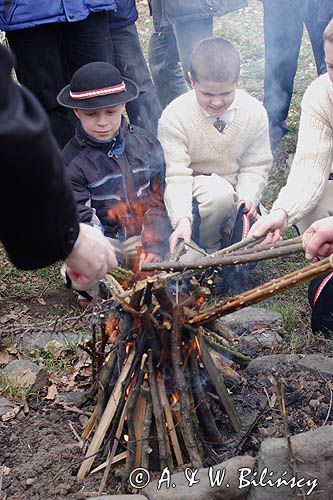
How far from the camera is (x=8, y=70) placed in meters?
1.79

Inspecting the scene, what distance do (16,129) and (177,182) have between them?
10.1ft

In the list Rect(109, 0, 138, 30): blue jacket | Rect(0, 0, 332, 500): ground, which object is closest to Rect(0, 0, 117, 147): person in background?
Rect(109, 0, 138, 30): blue jacket

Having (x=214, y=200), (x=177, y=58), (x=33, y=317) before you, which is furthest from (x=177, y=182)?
(x=177, y=58)

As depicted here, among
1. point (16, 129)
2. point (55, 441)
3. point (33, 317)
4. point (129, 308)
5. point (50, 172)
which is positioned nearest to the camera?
point (16, 129)

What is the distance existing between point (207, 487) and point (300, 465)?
0.38 meters

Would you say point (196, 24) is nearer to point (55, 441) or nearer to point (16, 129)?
point (55, 441)

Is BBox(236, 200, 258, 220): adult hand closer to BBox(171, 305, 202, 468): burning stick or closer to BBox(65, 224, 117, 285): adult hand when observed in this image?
BBox(171, 305, 202, 468): burning stick

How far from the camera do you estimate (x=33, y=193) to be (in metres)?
1.81

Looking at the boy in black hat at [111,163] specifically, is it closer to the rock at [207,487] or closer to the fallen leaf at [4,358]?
the fallen leaf at [4,358]

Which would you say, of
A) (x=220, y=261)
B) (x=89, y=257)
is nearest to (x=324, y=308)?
(x=220, y=261)

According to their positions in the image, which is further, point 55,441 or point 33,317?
point 33,317

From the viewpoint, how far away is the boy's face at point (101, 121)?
4.40m

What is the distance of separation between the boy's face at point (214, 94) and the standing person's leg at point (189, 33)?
1395 mm

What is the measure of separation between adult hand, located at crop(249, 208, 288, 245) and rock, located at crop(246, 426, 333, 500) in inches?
47.1
